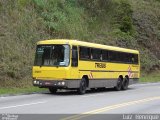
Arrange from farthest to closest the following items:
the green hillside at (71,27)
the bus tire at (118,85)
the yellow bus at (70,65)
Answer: the bus tire at (118,85) → the green hillside at (71,27) → the yellow bus at (70,65)

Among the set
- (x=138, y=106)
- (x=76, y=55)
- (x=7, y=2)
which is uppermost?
(x=7, y=2)

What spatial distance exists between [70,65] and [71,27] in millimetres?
15899

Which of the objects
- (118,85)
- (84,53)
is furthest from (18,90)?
(118,85)

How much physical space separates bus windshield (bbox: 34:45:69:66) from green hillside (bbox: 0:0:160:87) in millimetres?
3317

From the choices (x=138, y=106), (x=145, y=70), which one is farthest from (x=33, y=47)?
(x=145, y=70)

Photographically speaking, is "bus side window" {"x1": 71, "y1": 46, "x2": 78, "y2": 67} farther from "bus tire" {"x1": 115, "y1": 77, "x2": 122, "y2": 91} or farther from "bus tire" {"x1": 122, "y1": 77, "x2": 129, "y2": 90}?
"bus tire" {"x1": 122, "y1": 77, "x2": 129, "y2": 90}

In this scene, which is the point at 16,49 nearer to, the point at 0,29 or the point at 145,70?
the point at 0,29

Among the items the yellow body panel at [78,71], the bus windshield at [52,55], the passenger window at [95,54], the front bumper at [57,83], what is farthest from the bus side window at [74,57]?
the passenger window at [95,54]

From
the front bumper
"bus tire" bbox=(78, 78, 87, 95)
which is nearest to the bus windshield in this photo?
the front bumper

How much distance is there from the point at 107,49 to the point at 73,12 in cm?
1447

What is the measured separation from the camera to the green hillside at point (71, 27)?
30984mm

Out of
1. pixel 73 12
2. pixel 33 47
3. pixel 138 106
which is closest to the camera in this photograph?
pixel 138 106

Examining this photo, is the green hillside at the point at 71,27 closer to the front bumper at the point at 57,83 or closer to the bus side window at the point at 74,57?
the front bumper at the point at 57,83

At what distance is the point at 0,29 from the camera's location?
32000 mm
